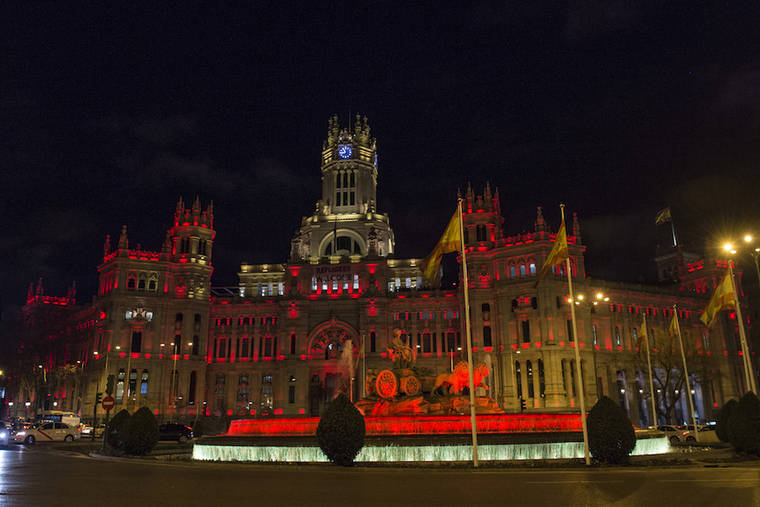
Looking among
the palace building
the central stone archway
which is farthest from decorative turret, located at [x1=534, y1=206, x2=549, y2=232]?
the central stone archway

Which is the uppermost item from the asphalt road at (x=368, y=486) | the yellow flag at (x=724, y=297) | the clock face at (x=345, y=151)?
the clock face at (x=345, y=151)

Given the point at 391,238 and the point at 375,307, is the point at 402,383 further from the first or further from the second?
the point at 391,238

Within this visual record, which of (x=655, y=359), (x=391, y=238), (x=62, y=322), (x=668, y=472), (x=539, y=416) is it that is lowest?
(x=668, y=472)

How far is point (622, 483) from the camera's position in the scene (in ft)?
67.1

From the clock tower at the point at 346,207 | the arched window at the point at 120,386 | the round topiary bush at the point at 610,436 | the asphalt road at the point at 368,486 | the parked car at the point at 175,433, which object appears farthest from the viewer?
the clock tower at the point at 346,207

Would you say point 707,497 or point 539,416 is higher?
point 539,416

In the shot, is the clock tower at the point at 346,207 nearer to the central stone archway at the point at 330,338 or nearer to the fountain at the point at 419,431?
the central stone archway at the point at 330,338

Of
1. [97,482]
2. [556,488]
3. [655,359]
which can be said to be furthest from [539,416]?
[655,359]

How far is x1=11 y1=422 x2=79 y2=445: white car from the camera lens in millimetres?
55041

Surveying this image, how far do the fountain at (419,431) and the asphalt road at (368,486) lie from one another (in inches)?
192

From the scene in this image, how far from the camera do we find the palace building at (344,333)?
277 ft

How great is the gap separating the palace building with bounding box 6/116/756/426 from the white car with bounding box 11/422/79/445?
21.3 meters

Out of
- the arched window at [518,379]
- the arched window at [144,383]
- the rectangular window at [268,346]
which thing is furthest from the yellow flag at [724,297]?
the arched window at [144,383]

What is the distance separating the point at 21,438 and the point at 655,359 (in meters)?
74.0
